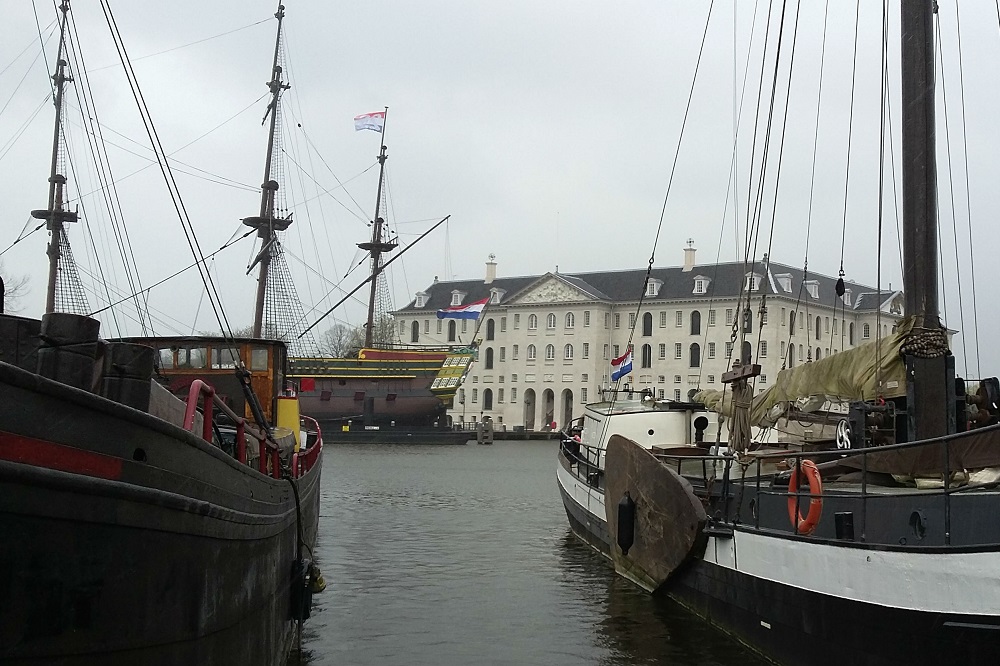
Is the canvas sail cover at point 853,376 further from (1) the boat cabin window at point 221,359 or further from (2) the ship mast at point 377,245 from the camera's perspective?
(2) the ship mast at point 377,245

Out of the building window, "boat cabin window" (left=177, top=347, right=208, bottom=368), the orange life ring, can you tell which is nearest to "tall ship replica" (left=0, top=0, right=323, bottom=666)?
the orange life ring

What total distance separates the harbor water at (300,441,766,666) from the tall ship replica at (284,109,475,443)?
4804 centimetres

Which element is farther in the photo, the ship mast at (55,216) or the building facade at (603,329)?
the building facade at (603,329)

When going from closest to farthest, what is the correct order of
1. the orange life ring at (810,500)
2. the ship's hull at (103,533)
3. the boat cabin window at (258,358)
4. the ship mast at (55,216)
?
1. the ship's hull at (103,533)
2. the orange life ring at (810,500)
3. the boat cabin window at (258,358)
4. the ship mast at (55,216)

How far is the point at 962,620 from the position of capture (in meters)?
7.90

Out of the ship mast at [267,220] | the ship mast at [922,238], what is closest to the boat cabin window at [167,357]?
the ship mast at [922,238]

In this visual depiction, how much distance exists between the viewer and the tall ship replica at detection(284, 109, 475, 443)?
81.4 m

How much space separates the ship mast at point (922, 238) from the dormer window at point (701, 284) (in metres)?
93.0

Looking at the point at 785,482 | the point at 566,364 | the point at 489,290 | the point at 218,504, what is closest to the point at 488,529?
the point at 785,482

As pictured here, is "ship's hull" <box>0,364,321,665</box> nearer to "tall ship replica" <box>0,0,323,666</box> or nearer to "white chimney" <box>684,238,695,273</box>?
"tall ship replica" <box>0,0,323,666</box>

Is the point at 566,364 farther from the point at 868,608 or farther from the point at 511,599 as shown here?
the point at 868,608

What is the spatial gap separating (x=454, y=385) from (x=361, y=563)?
63.3 metres

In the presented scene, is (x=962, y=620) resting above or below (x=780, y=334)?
below

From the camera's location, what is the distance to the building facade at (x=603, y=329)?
3925 inches
